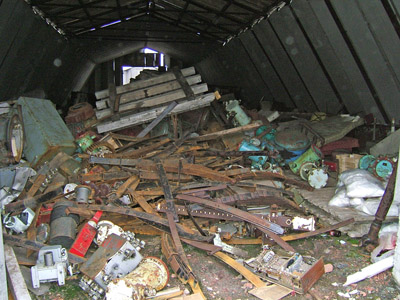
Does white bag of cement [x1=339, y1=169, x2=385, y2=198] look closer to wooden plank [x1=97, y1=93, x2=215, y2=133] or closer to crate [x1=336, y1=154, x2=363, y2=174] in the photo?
crate [x1=336, y1=154, x2=363, y2=174]

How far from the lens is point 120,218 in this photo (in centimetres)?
456

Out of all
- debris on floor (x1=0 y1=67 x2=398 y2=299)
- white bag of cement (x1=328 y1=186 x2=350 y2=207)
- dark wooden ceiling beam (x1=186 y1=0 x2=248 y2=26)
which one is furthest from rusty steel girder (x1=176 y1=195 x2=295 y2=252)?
dark wooden ceiling beam (x1=186 y1=0 x2=248 y2=26)

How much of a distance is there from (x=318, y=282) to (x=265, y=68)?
862 cm

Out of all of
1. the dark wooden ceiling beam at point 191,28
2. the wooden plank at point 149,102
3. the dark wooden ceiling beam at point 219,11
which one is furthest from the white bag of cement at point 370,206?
the dark wooden ceiling beam at point 191,28

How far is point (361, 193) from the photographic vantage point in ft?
A: 14.9

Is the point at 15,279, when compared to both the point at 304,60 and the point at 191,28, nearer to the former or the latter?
the point at 304,60

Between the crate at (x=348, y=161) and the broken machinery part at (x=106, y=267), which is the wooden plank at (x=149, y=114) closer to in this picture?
the crate at (x=348, y=161)

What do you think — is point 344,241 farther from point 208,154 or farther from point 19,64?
point 19,64

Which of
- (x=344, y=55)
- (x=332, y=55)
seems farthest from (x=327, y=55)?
(x=344, y=55)

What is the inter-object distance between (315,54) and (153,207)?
538 centimetres

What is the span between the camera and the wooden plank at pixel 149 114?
7.24 metres

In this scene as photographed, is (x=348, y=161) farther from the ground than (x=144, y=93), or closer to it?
closer to it

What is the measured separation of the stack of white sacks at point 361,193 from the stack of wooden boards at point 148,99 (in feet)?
12.3

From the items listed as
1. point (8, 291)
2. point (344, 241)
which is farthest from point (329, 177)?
point (8, 291)
